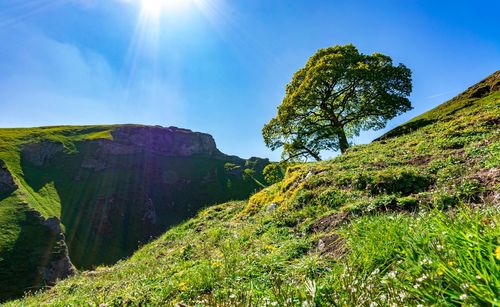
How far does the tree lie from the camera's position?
32375 millimetres

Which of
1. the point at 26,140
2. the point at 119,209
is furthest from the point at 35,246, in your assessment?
the point at 26,140

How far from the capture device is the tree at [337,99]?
3238 centimetres

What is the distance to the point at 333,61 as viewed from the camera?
32625mm

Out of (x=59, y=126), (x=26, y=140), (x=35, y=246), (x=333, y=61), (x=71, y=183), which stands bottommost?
(x=35, y=246)

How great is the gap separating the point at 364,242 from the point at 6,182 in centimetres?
13058

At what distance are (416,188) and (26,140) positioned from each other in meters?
174

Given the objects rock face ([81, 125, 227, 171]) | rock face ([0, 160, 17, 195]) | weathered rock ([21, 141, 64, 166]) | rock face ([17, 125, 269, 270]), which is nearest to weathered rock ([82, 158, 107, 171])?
rock face ([81, 125, 227, 171])

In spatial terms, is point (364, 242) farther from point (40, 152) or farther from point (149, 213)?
point (40, 152)

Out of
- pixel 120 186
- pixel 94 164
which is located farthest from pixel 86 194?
pixel 94 164

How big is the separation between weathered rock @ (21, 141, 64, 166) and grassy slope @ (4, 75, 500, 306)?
14517 cm

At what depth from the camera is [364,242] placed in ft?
17.2

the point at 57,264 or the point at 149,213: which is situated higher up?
the point at 149,213

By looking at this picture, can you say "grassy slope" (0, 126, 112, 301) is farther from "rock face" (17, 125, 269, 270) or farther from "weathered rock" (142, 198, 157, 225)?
"weathered rock" (142, 198, 157, 225)

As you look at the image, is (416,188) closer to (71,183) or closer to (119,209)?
(119,209)
